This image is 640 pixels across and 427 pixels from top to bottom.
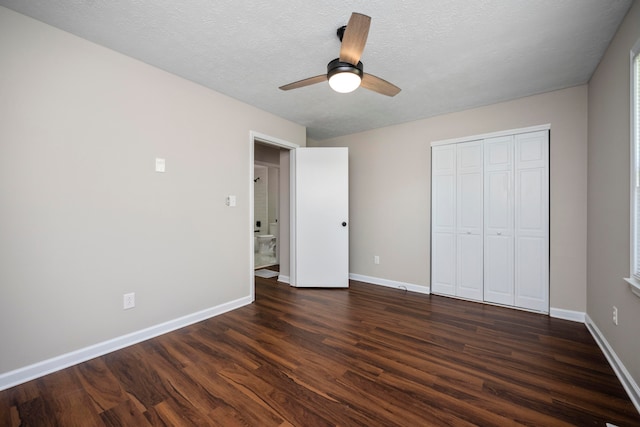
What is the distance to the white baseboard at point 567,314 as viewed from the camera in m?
2.74

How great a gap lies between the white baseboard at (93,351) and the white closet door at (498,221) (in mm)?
3227

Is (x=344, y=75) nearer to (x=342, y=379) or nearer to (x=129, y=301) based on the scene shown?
(x=342, y=379)

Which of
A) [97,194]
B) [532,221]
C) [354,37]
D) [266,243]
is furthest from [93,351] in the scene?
[266,243]

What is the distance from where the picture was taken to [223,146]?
300 cm

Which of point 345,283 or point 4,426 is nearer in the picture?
point 4,426

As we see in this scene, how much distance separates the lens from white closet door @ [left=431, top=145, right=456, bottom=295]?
3.53m

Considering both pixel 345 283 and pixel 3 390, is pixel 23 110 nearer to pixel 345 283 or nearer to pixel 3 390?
pixel 3 390

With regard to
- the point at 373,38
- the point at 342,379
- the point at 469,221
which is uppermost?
the point at 373,38

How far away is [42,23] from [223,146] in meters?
1.53

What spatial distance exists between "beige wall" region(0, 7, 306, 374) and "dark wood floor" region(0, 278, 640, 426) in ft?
1.20

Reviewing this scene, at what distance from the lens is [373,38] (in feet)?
6.48

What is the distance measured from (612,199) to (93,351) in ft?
13.5

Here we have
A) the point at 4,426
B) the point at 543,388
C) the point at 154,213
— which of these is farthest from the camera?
the point at 154,213

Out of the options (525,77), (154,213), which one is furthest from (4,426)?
(525,77)
